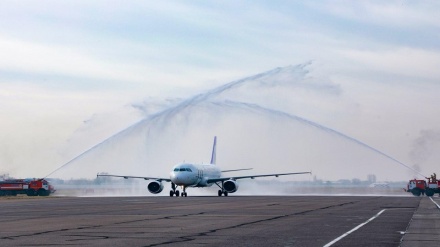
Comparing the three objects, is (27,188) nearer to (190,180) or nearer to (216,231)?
(190,180)

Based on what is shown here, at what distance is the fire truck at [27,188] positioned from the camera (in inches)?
3888

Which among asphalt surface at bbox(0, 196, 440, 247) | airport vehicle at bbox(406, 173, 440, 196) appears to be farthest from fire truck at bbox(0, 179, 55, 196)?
asphalt surface at bbox(0, 196, 440, 247)

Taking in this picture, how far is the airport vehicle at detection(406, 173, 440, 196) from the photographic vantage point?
93863mm

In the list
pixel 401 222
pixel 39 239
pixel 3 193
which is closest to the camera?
pixel 39 239

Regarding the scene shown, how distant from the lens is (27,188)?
99.9 metres

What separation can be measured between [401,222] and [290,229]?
7113 millimetres

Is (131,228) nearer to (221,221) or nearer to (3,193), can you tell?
(221,221)

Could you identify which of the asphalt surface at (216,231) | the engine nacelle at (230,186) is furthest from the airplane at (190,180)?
the asphalt surface at (216,231)

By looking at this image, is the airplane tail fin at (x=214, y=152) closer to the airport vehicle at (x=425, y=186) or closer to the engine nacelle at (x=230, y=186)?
the engine nacelle at (x=230, y=186)

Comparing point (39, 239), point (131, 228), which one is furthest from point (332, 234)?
point (39, 239)

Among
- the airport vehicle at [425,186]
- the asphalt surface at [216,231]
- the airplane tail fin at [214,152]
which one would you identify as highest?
the airplane tail fin at [214,152]

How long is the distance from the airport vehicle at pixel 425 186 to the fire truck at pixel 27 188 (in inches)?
1770

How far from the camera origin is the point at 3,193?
102m

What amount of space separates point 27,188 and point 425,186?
1915 inches
